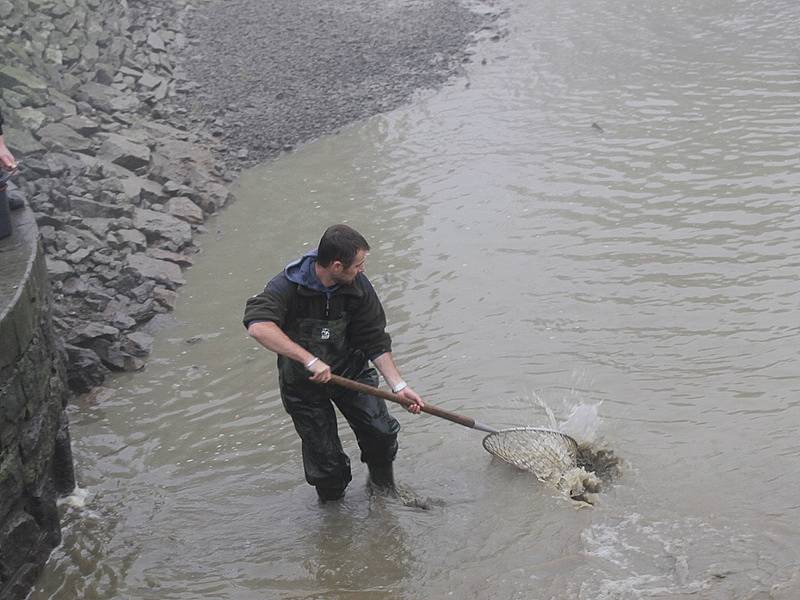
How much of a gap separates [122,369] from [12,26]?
865 cm

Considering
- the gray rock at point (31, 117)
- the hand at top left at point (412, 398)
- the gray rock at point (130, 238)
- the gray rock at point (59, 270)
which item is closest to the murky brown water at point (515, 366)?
the gray rock at point (130, 238)

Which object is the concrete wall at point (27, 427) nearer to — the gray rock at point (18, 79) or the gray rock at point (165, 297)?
the gray rock at point (165, 297)

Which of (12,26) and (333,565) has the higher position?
(12,26)

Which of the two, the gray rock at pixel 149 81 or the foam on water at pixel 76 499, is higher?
the gray rock at pixel 149 81

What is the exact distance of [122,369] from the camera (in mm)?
8508

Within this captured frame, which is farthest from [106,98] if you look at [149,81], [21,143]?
[21,143]

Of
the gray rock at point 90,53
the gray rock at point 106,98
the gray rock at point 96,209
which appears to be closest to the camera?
the gray rock at point 96,209

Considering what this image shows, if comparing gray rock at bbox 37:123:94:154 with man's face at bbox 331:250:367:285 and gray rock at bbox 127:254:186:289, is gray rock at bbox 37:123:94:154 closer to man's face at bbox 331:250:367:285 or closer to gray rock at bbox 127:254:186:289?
gray rock at bbox 127:254:186:289

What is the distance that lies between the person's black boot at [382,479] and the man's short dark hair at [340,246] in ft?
5.21

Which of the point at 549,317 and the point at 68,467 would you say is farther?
the point at 549,317

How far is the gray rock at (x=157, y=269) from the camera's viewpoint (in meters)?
10.0

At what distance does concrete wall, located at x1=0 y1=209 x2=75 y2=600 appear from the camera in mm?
5254

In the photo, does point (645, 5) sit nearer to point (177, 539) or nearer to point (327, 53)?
point (327, 53)

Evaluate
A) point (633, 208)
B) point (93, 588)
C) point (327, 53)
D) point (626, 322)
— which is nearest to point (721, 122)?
point (633, 208)
